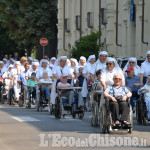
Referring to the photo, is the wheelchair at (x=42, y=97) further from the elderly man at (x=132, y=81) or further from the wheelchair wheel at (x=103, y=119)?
the wheelchair wheel at (x=103, y=119)

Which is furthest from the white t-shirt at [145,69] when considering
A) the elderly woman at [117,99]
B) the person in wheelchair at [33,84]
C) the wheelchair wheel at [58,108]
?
the person in wheelchair at [33,84]

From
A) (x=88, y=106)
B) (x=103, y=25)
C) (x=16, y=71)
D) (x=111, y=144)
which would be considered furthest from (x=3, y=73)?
(x=111, y=144)

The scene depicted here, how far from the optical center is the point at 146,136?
14.5 metres

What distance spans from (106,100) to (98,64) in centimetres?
435

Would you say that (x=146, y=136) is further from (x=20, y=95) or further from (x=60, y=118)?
(x=20, y=95)

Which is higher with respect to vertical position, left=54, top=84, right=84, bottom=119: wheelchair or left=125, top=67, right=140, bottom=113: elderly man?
left=125, top=67, right=140, bottom=113: elderly man

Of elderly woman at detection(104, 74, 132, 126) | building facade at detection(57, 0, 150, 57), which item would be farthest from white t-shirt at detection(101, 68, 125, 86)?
building facade at detection(57, 0, 150, 57)

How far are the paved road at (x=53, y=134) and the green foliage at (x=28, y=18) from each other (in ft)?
119

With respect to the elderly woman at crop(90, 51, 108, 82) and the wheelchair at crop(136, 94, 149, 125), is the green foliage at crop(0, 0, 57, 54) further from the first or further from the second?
the wheelchair at crop(136, 94, 149, 125)

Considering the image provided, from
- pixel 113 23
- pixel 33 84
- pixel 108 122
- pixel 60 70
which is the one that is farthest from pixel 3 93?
pixel 108 122

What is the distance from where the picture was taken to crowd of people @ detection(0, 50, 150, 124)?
1533cm

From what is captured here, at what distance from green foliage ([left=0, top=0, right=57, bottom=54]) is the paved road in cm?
3633

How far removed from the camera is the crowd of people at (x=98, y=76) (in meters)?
15.3

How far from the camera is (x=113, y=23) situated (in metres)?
41.9
